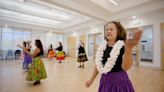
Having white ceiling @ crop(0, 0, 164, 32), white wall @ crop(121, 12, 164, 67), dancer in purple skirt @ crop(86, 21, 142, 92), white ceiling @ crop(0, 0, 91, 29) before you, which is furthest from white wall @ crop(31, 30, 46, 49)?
dancer in purple skirt @ crop(86, 21, 142, 92)

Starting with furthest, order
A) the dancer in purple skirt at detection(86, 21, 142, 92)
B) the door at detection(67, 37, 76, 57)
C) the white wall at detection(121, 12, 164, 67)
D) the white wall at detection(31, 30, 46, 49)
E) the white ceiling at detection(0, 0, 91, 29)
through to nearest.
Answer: the door at detection(67, 37, 76, 57)
the white wall at detection(31, 30, 46, 49)
the white ceiling at detection(0, 0, 91, 29)
the white wall at detection(121, 12, 164, 67)
the dancer in purple skirt at detection(86, 21, 142, 92)

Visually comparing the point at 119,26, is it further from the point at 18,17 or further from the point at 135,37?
the point at 18,17

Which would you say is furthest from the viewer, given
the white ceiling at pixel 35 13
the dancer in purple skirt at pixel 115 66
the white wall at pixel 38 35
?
the white wall at pixel 38 35

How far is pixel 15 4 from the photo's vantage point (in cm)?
639

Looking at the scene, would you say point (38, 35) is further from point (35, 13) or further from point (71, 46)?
point (35, 13)

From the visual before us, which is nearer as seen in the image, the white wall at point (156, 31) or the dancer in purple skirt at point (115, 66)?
the dancer in purple skirt at point (115, 66)

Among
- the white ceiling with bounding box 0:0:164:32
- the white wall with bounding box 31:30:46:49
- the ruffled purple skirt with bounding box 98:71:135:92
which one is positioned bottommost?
the ruffled purple skirt with bounding box 98:71:135:92

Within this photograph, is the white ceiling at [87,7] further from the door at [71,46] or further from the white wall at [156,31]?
the door at [71,46]

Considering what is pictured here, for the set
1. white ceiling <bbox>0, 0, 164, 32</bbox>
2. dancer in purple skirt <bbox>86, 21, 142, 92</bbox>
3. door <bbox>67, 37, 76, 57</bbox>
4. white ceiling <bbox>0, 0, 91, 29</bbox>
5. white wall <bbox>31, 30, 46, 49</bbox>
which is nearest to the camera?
dancer in purple skirt <bbox>86, 21, 142, 92</bbox>

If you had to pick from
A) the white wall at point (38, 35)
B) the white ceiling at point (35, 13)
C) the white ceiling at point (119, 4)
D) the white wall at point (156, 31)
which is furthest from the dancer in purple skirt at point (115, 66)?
the white wall at point (38, 35)

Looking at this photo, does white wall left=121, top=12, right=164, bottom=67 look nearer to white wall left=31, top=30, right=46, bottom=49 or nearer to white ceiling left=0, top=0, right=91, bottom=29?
white ceiling left=0, top=0, right=91, bottom=29

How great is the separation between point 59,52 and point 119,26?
7.39 m

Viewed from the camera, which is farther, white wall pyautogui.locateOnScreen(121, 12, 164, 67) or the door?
the door

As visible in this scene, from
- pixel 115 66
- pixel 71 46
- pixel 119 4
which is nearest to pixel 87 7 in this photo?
pixel 119 4
